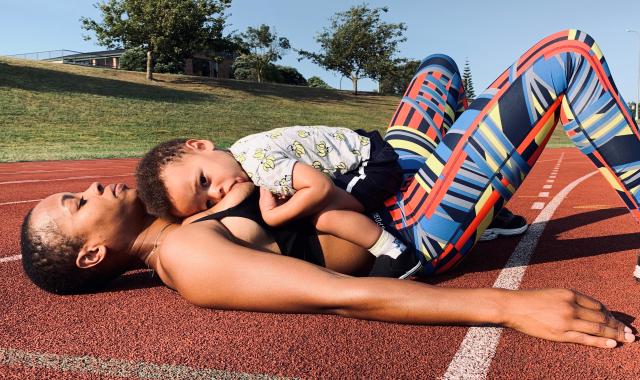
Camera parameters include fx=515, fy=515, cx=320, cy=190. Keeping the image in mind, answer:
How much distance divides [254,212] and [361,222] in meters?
0.55

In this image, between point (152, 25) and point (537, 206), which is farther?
point (152, 25)

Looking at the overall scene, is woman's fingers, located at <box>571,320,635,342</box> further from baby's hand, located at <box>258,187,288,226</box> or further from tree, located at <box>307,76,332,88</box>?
tree, located at <box>307,76,332,88</box>

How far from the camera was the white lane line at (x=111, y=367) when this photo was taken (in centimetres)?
186

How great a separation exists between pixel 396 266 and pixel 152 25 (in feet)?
131

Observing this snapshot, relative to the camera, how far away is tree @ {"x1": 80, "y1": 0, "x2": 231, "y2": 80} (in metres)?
38.2

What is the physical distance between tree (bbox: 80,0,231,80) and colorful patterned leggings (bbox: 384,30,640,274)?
128 feet

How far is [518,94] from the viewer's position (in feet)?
8.55

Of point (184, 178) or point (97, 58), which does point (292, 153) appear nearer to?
point (184, 178)

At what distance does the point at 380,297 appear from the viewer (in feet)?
6.82

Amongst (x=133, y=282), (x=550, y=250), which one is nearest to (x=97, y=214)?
(x=133, y=282)

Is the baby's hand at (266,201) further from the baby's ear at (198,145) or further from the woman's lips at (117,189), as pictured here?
the woman's lips at (117,189)

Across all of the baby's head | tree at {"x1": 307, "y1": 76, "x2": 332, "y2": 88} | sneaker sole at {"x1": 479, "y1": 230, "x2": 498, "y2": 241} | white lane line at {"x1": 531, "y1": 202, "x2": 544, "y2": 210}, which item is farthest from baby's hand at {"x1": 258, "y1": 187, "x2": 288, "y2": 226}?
tree at {"x1": 307, "y1": 76, "x2": 332, "y2": 88}

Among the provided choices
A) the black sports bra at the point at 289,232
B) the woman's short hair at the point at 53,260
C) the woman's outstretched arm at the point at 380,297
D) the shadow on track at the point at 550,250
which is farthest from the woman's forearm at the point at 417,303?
the woman's short hair at the point at 53,260

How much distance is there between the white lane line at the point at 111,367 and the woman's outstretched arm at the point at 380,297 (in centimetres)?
40
